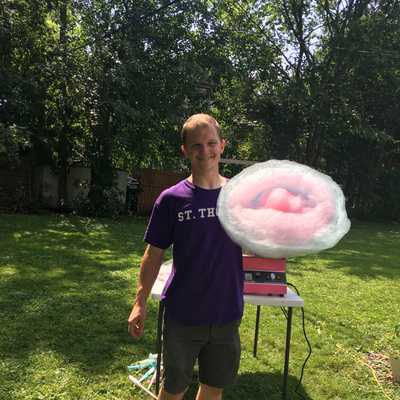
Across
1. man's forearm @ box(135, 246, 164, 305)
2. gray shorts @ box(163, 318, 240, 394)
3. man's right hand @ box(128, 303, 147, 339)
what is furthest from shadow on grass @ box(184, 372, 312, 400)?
man's forearm @ box(135, 246, 164, 305)

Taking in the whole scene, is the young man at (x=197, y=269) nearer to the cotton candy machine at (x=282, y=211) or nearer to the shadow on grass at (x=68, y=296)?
the cotton candy machine at (x=282, y=211)

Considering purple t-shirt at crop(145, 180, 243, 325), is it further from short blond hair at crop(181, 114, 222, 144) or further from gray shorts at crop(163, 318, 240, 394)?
short blond hair at crop(181, 114, 222, 144)

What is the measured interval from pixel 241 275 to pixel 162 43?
34.3ft

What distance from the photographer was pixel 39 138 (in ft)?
37.5

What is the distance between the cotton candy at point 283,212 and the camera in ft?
6.59

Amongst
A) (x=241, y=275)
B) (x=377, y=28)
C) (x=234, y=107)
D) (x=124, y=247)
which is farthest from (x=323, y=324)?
(x=377, y=28)

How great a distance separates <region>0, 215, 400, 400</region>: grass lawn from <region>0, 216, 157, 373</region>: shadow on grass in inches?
0.4

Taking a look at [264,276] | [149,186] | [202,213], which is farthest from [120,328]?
[149,186]

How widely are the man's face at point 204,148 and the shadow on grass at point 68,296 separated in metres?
2.09

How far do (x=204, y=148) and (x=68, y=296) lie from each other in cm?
352

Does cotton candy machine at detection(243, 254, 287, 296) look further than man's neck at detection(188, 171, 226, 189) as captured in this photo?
Yes

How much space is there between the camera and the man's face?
6.70ft

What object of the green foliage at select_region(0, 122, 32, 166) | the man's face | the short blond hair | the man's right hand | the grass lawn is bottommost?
the grass lawn

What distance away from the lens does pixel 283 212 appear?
2055 millimetres
